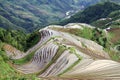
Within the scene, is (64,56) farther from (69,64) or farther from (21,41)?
(21,41)

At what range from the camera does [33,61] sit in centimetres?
9175

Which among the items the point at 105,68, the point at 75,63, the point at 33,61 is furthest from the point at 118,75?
the point at 33,61

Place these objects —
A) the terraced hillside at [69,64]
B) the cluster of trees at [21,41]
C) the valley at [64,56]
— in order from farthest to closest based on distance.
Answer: the cluster of trees at [21,41] → the valley at [64,56] → the terraced hillside at [69,64]

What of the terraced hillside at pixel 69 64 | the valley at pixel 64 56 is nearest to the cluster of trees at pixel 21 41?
the valley at pixel 64 56

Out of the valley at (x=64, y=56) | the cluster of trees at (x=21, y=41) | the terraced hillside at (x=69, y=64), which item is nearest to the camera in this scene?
the terraced hillside at (x=69, y=64)

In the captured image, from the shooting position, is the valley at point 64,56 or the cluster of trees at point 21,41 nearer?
A: the valley at point 64,56

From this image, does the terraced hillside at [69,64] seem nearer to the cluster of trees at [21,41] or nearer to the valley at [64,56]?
the valley at [64,56]

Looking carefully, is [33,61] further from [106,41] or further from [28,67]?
[106,41]

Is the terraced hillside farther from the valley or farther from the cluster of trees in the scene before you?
the cluster of trees

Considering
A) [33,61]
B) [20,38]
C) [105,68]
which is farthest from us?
[20,38]

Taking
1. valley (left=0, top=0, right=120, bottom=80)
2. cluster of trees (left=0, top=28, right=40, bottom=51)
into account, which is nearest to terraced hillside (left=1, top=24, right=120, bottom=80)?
valley (left=0, top=0, right=120, bottom=80)

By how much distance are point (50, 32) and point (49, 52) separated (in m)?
33.4

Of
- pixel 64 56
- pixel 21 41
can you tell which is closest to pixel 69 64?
pixel 64 56

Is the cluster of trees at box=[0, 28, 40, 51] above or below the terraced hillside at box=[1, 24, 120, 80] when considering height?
above
